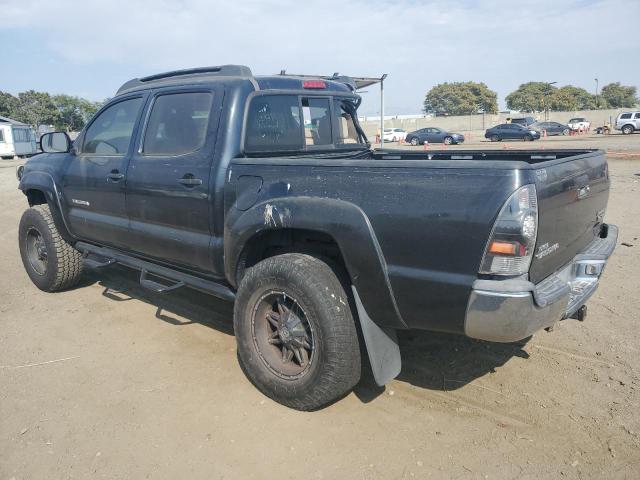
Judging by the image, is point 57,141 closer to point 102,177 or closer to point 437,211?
point 102,177

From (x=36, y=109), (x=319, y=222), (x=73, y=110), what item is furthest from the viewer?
(x=73, y=110)

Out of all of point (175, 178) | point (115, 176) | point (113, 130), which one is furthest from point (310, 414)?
point (113, 130)

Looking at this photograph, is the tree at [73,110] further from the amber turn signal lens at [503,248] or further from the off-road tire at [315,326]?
the amber turn signal lens at [503,248]

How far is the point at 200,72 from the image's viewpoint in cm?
394

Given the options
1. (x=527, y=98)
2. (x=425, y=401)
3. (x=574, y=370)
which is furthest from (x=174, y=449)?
(x=527, y=98)

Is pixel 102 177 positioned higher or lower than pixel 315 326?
higher

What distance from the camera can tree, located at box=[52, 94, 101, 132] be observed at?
60.5 metres

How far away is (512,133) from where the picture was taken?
1427 inches

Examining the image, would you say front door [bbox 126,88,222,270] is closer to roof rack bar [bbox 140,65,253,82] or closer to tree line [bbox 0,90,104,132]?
roof rack bar [bbox 140,65,253,82]

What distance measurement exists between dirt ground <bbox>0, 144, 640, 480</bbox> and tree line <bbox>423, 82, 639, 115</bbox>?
275 ft

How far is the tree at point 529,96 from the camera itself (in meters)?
81.8

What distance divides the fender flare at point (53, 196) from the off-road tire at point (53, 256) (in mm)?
81

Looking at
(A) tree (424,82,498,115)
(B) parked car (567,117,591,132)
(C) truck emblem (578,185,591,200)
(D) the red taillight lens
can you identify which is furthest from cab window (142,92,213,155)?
(A) tree (424,82,498,115)

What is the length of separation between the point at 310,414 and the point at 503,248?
4.95 feet
